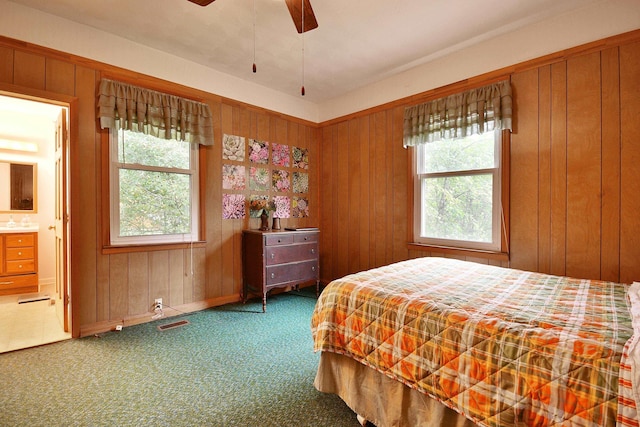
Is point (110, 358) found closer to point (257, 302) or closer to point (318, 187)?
point (257, 302)

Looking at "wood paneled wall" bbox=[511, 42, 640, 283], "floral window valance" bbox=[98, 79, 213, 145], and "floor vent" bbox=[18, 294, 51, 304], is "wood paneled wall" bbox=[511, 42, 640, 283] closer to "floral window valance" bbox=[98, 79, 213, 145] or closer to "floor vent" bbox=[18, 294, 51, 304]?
"floral window valance" bbox=[98, 79, 213, 145]

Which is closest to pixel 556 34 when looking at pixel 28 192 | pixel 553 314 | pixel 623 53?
pixel 623 53

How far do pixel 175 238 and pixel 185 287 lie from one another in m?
0.55

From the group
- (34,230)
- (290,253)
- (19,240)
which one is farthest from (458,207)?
(19,240)

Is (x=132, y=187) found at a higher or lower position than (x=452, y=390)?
higher

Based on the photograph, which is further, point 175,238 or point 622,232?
point 175,238

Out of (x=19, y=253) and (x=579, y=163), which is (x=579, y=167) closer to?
(x=579, y=163)

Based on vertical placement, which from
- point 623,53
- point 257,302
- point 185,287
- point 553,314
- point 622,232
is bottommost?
point 257,302

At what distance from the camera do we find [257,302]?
12.1ft

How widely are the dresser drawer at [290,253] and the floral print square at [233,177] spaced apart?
896 mm

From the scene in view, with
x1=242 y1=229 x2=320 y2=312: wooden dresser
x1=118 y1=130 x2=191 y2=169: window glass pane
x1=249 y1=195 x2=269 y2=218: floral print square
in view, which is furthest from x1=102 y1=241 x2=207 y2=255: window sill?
x1=118 y1=130 x2=191 y2=169: window glass pane

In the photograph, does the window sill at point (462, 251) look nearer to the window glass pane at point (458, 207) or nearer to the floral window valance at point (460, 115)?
the window glass pane at point (458, 207)

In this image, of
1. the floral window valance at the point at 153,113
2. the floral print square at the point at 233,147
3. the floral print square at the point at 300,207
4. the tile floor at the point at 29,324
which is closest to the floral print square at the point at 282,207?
the floral print square at the point at 300,207

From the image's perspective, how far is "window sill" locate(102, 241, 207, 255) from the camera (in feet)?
9.19
